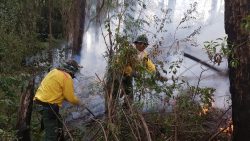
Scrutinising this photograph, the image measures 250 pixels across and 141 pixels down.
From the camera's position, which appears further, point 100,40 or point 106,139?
point 100,40

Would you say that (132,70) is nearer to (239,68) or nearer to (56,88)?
(56,88)

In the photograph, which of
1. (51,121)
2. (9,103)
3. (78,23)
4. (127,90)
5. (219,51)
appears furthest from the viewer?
(78,23)

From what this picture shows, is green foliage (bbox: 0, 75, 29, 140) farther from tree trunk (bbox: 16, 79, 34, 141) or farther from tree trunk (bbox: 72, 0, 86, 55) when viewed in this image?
tree trunk (bbox: 72, 0, 86, 55)

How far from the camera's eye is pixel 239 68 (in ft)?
17.6

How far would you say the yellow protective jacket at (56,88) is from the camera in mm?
6168

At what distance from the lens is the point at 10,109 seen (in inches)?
311

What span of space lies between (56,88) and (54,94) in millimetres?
110

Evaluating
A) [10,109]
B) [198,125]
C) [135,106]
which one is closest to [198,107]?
[198,125]

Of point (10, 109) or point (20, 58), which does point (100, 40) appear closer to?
point (20, 58)

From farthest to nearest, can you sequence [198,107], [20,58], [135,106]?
[20,58] < [198,107] < [135,106]

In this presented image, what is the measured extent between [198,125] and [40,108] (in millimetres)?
2443

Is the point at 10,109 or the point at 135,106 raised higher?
the point at 135,106

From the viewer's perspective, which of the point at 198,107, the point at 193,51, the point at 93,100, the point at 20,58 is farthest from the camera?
the point at 193,51

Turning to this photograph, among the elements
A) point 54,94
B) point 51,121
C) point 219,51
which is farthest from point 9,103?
point 219,51
